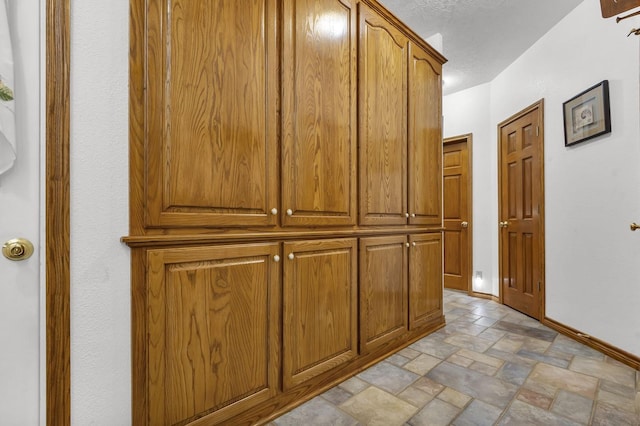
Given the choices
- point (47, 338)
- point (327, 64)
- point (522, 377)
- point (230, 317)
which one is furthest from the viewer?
point (522, 377)

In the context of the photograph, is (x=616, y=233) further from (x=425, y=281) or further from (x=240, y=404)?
(x=240, y=404)

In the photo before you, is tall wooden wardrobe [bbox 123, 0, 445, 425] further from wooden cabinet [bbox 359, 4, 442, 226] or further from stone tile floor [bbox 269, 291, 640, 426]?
stone tile floor [bbox 269, 291, 640, 426]

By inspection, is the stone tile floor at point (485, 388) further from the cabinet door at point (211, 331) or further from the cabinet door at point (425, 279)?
the cabinet door at point (211, 331)

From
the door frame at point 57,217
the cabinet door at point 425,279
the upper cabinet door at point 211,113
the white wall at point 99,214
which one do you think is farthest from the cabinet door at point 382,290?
the door frame at point 57,217

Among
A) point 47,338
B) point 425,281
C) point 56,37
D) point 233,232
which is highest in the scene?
point 56,37

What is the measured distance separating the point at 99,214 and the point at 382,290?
1.64m

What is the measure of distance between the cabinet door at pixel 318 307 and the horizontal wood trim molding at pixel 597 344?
6.14 ft

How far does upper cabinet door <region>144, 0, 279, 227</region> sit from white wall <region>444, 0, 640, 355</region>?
8.16 ft

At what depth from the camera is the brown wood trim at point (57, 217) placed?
3.05ft

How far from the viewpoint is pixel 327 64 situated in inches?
65.7

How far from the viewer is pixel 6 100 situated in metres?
0.88

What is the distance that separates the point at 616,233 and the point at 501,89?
2206mm

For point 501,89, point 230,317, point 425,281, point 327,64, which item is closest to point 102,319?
point 230,317

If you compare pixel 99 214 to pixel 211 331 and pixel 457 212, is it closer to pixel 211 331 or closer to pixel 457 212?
pixel 211 331
